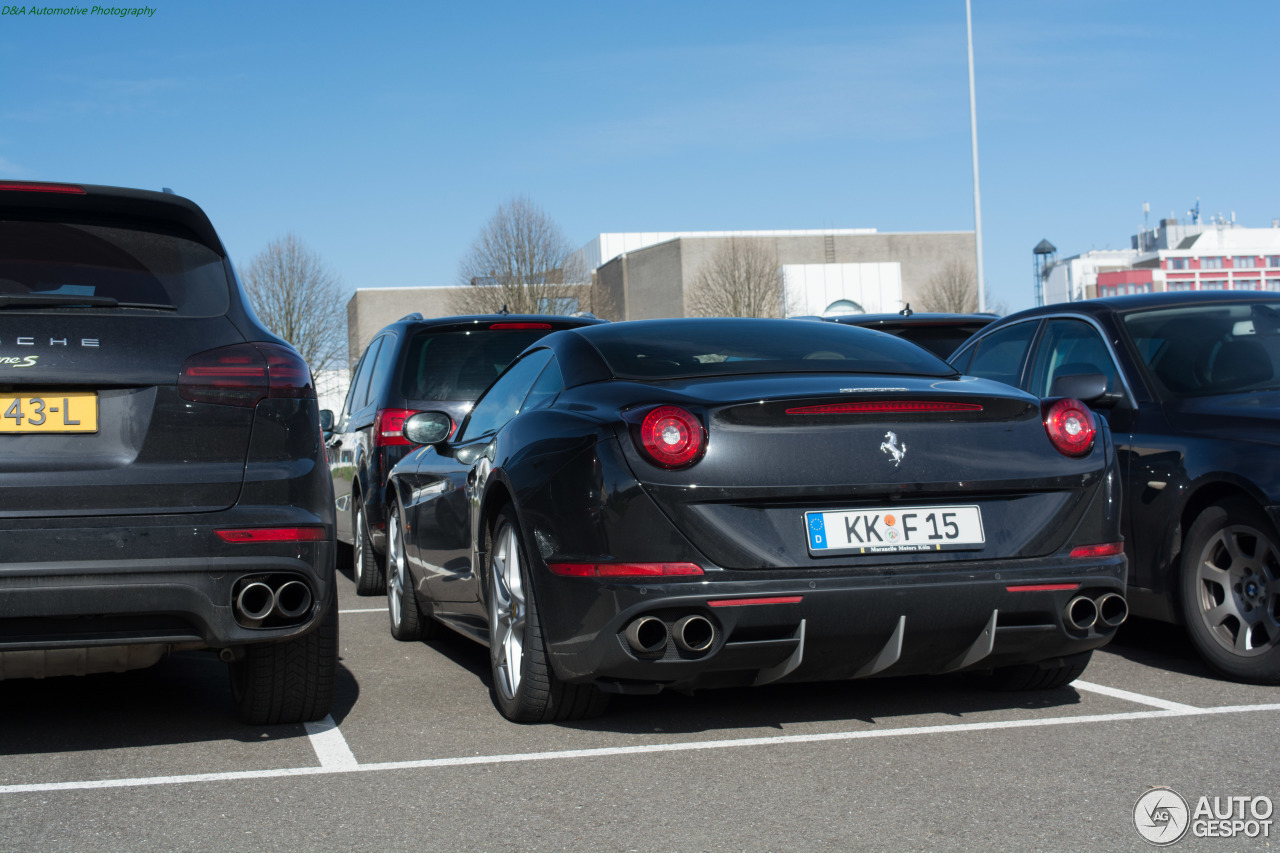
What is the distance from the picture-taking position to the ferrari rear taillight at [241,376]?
13.9ft

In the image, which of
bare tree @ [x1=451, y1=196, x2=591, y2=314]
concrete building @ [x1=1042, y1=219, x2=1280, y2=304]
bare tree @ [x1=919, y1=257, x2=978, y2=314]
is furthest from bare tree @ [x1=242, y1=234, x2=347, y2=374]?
concrete building @ [x1=1042, y1=219, x2=1280, y2=304]

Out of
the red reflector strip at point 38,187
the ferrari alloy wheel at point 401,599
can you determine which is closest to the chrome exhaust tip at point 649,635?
the red reflector strip at point 38,187

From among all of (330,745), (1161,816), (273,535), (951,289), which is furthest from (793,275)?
(1161,816)

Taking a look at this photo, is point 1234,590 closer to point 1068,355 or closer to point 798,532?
point 1068,355

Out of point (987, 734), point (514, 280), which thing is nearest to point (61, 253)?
point (987, 734)

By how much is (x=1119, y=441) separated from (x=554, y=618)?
9.33 ft

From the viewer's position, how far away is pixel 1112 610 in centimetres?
438

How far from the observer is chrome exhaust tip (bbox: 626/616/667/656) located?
4070 mm

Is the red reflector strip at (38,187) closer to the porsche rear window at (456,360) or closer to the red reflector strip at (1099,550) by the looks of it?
the red reflector strip at (1099,550)

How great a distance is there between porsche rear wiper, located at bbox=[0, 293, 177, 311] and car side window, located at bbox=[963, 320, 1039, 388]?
4095mm

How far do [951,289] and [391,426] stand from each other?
62.7 meters

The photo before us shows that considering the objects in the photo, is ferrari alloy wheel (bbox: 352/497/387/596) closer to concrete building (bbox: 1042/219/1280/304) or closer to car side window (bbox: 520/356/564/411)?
car side window (bbox: 520/356/564/411)

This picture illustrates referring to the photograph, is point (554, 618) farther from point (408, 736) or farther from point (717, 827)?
point (717, 827)

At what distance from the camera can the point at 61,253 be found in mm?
4414
